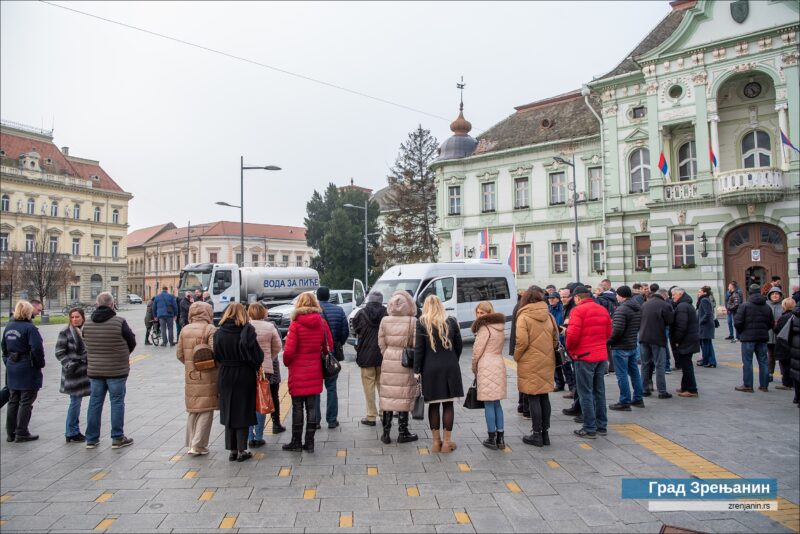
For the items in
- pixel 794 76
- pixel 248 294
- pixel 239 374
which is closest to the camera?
pixel 239 374

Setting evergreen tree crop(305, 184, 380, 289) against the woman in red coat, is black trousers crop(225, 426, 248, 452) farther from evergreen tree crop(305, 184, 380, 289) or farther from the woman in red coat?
evergreen tree crop(305, 184, 380, 289)

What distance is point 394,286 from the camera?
53.0 feet

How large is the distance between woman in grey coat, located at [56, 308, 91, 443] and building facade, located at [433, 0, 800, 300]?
22775mm

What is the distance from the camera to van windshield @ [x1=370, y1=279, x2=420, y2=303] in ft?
51.4

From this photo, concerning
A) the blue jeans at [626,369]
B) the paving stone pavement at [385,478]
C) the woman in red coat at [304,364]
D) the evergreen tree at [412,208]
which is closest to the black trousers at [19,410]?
the paving stone pavement at [385,478]

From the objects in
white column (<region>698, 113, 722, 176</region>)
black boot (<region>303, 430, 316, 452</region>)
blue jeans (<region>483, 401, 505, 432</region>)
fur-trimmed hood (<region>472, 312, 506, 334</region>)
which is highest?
white column (<region>698, 113, 722, 176</region>)

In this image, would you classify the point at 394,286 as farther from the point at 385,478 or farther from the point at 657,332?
the point at 385,478

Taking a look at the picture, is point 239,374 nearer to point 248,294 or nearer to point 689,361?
point 689,361

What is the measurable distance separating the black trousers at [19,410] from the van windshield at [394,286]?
986 centimetres

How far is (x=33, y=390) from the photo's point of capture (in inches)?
265

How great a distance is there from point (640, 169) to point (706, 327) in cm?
1899

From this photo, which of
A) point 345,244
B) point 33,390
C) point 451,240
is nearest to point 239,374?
point 33,390

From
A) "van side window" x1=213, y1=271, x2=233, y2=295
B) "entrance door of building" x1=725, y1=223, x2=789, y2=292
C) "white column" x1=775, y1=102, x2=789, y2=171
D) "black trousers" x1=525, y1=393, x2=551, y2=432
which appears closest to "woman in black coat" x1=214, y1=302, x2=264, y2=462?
"black trousers" x1=525, y1=393, x2=551, y2=432

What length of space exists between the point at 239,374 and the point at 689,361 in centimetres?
754
